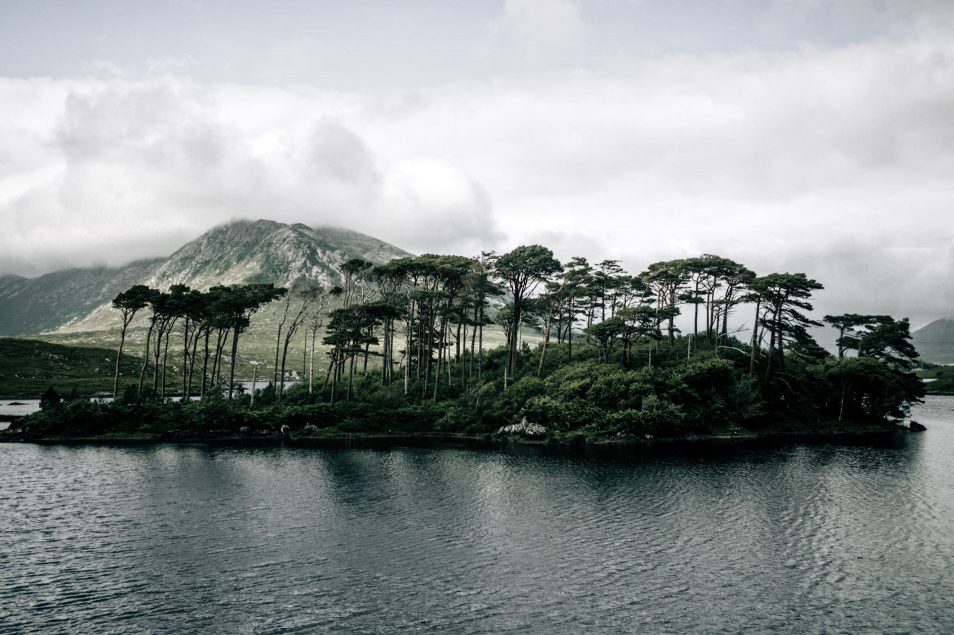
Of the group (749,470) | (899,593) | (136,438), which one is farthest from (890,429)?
(136,438)

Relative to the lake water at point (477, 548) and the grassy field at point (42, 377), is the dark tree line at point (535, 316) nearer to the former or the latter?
the lake water at point (477, 548)

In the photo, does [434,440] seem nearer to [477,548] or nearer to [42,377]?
[477,548]

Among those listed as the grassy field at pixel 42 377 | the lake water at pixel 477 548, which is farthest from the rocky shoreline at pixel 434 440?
the grassy field at pixel 42 377

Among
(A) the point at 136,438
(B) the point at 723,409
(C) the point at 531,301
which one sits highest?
(C) the point at 531,301

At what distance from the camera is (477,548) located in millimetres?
32938

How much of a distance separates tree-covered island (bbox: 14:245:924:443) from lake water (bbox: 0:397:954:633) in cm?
1829

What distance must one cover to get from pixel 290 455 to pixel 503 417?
29259 mm

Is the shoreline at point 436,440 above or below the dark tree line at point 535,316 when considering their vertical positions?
below

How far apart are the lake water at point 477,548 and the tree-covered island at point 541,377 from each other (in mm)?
18287

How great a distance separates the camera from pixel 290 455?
62.8 metres

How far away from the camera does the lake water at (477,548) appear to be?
24.6m

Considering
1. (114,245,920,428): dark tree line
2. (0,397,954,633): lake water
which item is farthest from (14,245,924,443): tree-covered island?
(0,397,954,633): lake water

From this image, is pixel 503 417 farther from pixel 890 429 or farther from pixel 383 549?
pixel 890 429

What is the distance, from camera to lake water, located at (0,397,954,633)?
24609 mm
